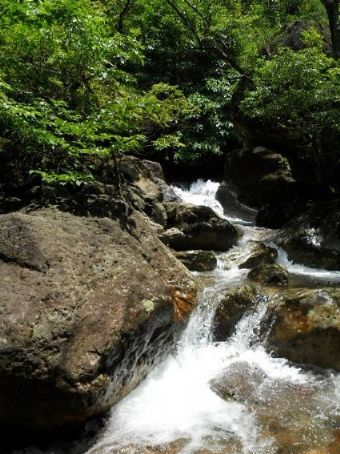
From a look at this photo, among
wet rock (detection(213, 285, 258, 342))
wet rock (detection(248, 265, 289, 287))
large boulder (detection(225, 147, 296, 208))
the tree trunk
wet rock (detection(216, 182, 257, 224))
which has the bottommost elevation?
wet rock (detection(213, 285, 258, 342))

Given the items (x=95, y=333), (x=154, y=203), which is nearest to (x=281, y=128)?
(x=154, y=203)

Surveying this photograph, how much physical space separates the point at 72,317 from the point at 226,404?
2.74 meters

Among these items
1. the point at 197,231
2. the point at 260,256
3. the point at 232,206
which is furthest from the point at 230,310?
the point at 232,206

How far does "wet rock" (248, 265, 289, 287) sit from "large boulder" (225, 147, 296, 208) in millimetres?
6525

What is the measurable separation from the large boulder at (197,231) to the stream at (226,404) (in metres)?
3.29

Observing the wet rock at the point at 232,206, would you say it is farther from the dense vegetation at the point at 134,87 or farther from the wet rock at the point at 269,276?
the wet rock at the point at 269,276

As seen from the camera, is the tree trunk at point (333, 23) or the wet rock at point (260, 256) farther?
the tree trunk at point (333, 23)

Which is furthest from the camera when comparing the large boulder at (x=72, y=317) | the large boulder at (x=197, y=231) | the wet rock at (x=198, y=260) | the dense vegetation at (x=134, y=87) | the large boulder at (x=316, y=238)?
the large boulder at (x=197, y=231)

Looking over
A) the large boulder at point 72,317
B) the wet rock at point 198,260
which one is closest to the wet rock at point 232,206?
the wet rock at point 198,260

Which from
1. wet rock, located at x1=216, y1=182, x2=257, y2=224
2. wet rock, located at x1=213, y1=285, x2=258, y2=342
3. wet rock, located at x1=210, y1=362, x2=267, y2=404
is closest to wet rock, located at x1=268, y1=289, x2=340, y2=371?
wet rock, located at x1=213, y1=285, x2=258, y2=342

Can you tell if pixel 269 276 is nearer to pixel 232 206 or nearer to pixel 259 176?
pixel 259 176

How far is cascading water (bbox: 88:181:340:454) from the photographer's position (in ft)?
17.5

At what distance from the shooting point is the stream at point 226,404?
210 inches

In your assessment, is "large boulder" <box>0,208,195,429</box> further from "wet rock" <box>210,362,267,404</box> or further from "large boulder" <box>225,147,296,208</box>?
"large boulder" <box>225,147,296,208</box>
